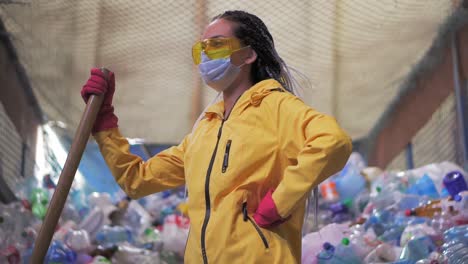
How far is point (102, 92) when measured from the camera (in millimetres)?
2072

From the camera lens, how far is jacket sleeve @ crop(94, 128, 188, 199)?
208 centimetres

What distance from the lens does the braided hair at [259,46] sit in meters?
2.04

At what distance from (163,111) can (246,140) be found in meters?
3.64

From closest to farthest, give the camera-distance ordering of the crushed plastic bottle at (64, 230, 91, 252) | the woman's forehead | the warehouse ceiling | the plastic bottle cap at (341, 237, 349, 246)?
the woman's forehead → the plastic bottle cap at (341, 237, 349, 246) → the crushed plastic bottle at (64, 230, 91, 252) → the warehouse ceiling

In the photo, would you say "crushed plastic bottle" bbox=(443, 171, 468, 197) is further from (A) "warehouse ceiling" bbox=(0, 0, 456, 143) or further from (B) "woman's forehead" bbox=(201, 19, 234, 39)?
(B) "woman's forehead" bbox=(201, 19, 234, 39)

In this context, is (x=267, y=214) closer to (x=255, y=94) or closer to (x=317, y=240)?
(x=255, y=94)

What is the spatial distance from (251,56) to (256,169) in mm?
396

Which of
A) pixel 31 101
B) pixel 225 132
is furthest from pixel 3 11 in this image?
pixel 225 132

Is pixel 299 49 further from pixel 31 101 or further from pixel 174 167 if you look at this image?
pixel 174 167

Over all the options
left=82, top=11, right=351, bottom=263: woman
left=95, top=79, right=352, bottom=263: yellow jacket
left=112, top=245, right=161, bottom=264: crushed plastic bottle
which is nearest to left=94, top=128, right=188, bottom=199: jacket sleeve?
left=82, top=11, right=351, bottom=263: woman

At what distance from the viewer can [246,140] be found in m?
1.80

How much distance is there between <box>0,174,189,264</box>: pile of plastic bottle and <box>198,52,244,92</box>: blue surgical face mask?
1.24 meters

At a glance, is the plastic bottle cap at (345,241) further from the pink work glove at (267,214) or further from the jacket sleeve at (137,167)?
the pink work glove at (267,214)

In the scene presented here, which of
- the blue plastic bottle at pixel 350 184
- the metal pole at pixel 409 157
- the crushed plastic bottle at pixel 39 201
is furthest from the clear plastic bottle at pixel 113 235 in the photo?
the metal pole at pixel 409 157
